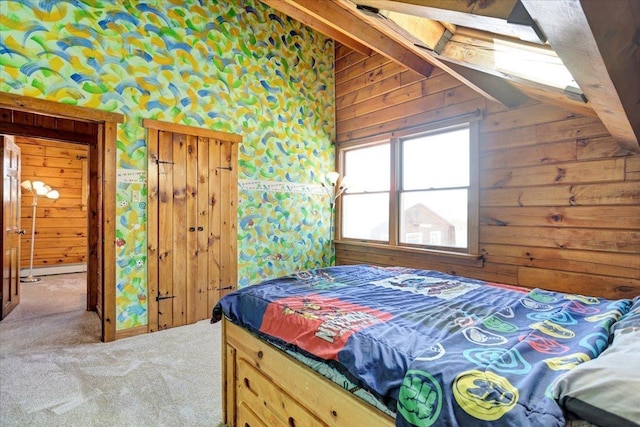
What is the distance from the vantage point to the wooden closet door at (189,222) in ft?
10.5

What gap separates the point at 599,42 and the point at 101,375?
3.23 metres

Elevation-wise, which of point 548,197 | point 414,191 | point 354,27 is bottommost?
point 548,197

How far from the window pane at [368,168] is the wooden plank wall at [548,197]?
0.69m

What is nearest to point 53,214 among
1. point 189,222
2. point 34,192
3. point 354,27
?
point 34,192

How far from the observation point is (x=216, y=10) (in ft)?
11.6

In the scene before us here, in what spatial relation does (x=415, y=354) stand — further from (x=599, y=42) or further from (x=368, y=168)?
(x=368, y=168)

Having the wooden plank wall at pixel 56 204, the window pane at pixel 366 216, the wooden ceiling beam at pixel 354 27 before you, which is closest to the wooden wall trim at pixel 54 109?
the wooden ceiling beam at pixel 354 27

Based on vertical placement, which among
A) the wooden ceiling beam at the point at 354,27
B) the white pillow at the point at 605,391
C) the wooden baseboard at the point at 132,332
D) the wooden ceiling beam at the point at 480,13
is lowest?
the wooden baseboard at the point at 132,332

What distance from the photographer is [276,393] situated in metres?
1.40

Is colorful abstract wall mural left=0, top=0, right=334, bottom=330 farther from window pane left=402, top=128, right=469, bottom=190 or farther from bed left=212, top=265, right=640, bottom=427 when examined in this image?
bed left=212, top=265, right=640, bottom=427

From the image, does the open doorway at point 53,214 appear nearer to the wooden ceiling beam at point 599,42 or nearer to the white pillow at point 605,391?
the white pillow at point 605,391

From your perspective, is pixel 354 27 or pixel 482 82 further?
pixel 354 27

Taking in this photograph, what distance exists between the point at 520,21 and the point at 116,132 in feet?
10.5

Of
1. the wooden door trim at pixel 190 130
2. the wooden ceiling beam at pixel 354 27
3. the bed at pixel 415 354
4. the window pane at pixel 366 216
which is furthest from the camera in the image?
the window pane at pixel 366 216
